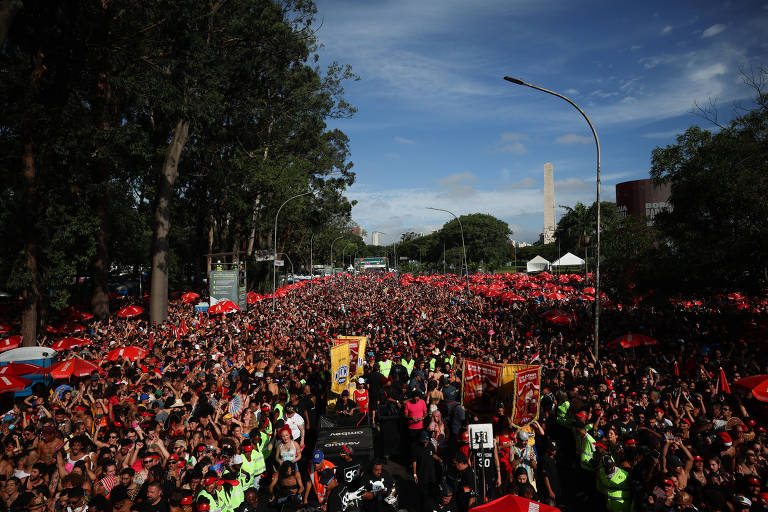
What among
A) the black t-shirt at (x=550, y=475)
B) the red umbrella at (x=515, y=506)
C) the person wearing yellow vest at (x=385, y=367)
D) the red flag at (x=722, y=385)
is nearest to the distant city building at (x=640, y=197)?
the red flag at (x=722, y=385)

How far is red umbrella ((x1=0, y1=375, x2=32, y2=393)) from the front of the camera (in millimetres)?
9547

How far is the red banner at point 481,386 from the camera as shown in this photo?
855cm

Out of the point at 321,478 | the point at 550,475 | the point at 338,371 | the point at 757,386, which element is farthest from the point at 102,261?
the point at 757,386

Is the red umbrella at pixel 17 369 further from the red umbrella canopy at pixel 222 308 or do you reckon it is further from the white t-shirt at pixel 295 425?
the red umbrella canopy at pixel 222 308

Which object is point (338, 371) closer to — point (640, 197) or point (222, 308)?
point (222, 308)

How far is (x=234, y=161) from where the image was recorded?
31.2 m

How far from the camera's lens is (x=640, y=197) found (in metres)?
77.8

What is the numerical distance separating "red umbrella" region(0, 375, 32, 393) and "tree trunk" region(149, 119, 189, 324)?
558 inches

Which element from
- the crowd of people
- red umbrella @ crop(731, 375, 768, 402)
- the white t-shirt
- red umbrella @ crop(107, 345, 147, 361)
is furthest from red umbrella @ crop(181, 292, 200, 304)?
red umbrella @ crop(731, 375, 768, 402)

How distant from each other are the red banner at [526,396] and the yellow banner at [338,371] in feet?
13.7

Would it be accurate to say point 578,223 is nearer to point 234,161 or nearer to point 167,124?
point 234,161

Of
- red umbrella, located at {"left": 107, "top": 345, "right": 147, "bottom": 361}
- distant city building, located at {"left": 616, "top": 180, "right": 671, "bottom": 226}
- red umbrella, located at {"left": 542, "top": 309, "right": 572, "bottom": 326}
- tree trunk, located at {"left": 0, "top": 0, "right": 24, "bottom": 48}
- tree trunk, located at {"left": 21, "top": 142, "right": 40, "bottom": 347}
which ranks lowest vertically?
red umbrella, located at {"left": 107, "top": 345, "right": 147, "bottom": 361}

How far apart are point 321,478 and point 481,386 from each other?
147 inches

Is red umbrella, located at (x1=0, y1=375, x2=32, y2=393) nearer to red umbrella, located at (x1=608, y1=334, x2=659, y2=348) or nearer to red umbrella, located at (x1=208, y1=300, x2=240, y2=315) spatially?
red umbrella, located at (x1=208, y1=300, x2=240, y2=315)
